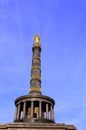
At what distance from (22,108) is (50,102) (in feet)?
12.5

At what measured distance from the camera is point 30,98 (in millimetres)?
39781

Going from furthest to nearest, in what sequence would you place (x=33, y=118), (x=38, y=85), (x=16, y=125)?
(x=38, y=85) < (x=33, y=118) < (x=16, y=125)

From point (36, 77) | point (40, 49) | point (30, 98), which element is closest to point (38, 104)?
point (30, 98)

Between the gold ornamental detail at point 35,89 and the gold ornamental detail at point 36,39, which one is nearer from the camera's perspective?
the gold ornamental detail at point 35,89

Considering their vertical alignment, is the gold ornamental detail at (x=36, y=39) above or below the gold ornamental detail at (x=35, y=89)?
above

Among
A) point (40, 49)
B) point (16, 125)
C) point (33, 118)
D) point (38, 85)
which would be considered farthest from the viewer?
point (40, 49)

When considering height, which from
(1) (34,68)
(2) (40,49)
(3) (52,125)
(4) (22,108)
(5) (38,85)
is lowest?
(3) (52,125)

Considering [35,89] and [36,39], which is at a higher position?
[36,39]

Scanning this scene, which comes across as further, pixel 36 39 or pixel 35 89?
pixel 36 39

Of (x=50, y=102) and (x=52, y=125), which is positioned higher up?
(x=50, y=102)

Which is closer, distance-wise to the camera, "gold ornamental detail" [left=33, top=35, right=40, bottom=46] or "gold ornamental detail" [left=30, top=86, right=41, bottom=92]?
"gold ornamental detail" [left=30, top=86, right=41, bottom=92]

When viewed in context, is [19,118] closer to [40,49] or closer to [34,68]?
[34,68]

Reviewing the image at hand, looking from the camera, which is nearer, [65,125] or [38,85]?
[65,125]

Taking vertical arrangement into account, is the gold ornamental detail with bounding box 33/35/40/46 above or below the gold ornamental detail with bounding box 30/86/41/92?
above
